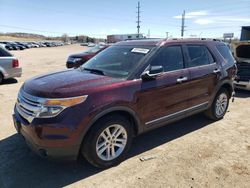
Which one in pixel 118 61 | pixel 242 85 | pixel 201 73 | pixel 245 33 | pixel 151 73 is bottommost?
pixel 242 85

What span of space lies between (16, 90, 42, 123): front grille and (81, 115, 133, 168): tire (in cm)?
74

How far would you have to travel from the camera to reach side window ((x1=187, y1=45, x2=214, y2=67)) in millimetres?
4652

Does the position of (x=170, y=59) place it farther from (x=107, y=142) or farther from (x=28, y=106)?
(x=28, y=106)

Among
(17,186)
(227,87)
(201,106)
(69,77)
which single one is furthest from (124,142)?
(227,87)

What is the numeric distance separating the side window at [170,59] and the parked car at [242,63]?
494 centimetres

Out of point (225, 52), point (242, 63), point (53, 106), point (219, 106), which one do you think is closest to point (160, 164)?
point (53, 106)

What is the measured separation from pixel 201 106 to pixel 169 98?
1.12 meters

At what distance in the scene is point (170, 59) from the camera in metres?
4.25

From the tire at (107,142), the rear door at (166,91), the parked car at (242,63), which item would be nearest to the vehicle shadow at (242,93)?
the parked car at (242,63)

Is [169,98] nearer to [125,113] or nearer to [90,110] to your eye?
[125,113]

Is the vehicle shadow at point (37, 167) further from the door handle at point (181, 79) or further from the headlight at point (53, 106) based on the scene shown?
the door handle at point (181, 79)

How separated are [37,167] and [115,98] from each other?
1.52 m

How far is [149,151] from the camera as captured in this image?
4.04m

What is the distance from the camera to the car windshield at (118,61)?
386 centimetres
